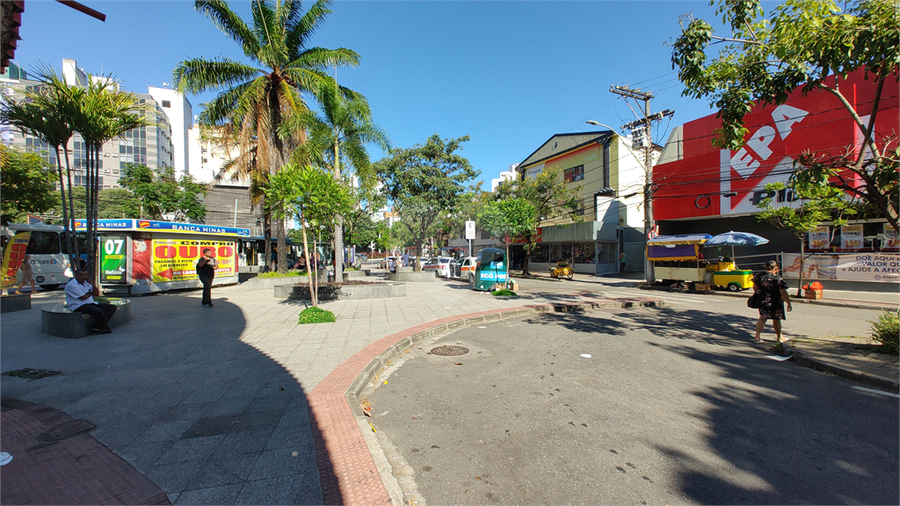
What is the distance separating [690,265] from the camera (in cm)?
1789

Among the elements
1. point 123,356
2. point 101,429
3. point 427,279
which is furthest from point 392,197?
point 101,429

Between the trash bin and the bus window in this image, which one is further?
the bus window

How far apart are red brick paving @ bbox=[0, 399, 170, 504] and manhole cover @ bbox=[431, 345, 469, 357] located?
14.0 ft

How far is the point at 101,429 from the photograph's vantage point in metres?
3.49

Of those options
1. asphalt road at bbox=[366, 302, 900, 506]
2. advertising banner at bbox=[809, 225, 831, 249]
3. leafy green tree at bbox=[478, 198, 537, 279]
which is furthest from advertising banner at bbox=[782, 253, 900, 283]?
asphalt road at bbox=[366, 302, 900, 506]

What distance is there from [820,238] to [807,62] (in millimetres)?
16495

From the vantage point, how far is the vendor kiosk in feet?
44.1

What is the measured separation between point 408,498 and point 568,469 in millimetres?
1288

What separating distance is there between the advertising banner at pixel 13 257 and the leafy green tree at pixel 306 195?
45.5ft

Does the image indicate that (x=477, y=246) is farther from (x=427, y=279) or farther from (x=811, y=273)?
(x=811, y=273)

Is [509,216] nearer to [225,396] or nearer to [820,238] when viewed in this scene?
[820,238]

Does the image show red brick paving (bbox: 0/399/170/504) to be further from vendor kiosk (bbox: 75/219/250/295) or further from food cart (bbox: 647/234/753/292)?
food cart (bbox: 647/234/753/292)

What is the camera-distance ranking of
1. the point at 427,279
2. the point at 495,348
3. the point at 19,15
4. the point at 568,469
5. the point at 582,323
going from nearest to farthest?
the point at 568,469 < the point at 19,15 < the point at 495,348 < the point at 582,323 < the point at 427,279

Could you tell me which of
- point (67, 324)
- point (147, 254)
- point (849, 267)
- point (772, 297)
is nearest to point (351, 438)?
point (67, 324)
